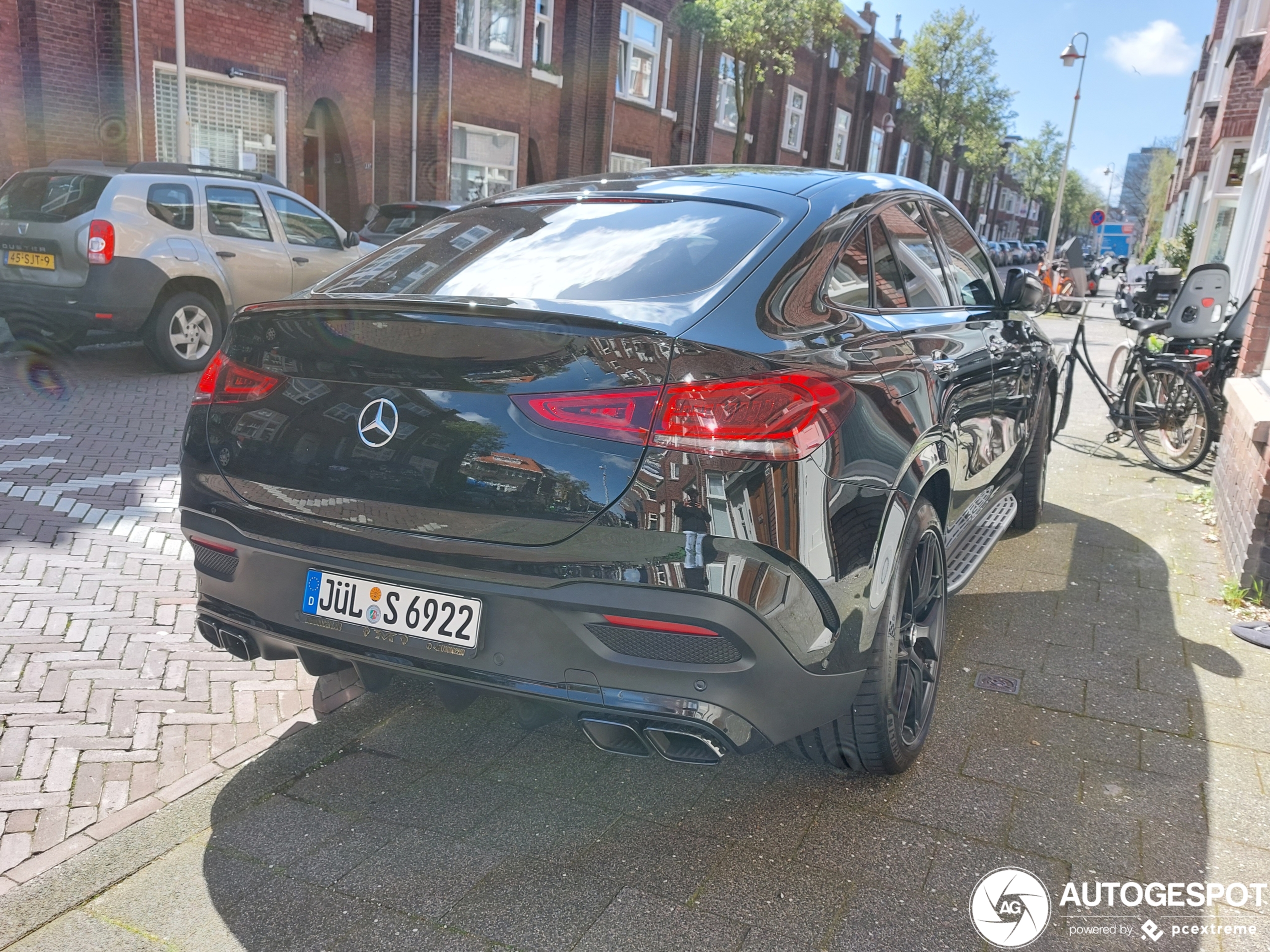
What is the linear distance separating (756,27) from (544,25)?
548 cm

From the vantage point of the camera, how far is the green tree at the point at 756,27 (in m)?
25.3

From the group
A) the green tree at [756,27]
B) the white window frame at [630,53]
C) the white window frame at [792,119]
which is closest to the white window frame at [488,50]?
the white window frame at [630,53]

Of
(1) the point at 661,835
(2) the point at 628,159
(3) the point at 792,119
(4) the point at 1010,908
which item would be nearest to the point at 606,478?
(1) the point at 661,835

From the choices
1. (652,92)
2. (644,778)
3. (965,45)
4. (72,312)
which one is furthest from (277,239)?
(965,45)

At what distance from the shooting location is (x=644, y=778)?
3076mm

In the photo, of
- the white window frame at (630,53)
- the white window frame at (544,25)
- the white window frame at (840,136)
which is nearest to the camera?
the white window frame at (544,25)

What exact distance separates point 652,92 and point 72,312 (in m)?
20.9

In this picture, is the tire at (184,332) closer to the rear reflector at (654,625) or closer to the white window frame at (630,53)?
the rear reflector at (654,625)

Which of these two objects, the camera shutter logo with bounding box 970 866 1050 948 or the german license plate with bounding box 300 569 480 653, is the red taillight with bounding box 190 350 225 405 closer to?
the german license plate with bounding box 300 569 480 653

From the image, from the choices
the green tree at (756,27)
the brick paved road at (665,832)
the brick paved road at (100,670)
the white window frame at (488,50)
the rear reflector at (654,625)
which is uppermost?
the green tree at (756,27)

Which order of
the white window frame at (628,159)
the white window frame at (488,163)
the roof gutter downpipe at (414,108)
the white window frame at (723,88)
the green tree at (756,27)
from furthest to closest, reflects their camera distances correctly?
the white window frame at (723,88), the white window frame at (628,159), the green tree at (756,27), the white window frame at (488,163), the roof gutter downpipe at (414,108)

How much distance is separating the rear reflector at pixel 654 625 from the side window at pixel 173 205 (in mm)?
8557

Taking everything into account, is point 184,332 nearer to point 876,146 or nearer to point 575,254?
point 575,254

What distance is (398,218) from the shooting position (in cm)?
1423
